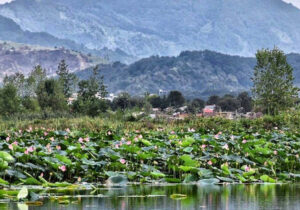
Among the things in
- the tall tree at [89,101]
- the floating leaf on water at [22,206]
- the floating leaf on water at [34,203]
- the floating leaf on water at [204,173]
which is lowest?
the floating leaf on water at [34,203]

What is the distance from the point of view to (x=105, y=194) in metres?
6.59

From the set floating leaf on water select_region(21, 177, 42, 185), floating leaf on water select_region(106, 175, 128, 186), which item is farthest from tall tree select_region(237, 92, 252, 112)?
floating leaf on water select_region(21, 177, 42, 185)

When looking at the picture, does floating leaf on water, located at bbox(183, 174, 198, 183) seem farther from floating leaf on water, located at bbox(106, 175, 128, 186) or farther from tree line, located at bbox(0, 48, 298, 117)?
tree line, located at bbox(0, 48, 298, 117)

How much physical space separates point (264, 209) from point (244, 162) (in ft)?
13.8

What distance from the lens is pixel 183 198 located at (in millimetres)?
6172

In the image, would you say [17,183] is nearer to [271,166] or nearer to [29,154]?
[29,154]

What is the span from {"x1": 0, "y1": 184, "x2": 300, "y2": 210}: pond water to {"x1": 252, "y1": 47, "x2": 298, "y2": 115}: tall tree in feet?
121

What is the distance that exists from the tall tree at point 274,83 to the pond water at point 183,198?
36.7 m

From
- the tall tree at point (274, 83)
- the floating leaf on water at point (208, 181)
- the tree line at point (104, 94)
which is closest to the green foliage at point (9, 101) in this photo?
the tree line at point (104, 94)

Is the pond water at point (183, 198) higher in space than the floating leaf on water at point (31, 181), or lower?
lower

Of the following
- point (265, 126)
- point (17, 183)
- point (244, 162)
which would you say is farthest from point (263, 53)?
point (17, 183)

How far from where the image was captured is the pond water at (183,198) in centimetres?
551

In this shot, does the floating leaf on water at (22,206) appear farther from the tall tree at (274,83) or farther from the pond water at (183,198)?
the tall tree at (274,83)

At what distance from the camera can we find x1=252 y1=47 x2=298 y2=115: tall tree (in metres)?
43.7
